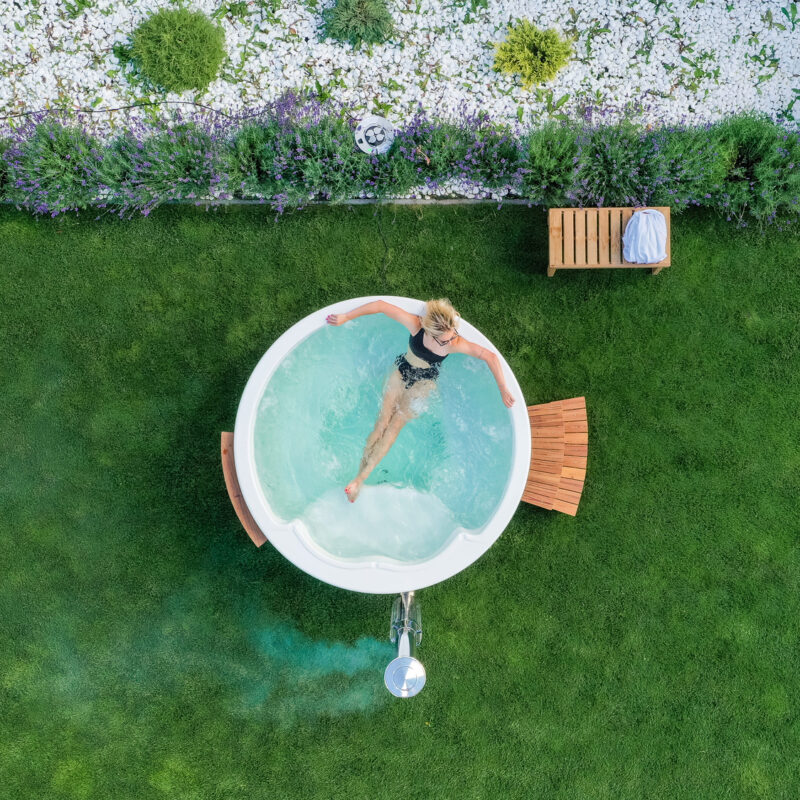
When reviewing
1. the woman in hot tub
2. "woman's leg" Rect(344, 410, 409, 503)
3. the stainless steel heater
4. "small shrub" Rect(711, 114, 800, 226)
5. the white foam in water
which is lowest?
the stainless steel heater

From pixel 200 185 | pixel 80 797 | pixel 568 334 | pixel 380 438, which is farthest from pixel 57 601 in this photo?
pixel 568 334

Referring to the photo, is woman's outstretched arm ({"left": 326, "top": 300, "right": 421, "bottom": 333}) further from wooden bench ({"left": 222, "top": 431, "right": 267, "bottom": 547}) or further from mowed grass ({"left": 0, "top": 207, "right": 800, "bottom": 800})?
wooden bench ({"left": 222, "top": 431, "right": 267, "bottom": 547})

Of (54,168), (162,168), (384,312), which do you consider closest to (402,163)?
(384,312)

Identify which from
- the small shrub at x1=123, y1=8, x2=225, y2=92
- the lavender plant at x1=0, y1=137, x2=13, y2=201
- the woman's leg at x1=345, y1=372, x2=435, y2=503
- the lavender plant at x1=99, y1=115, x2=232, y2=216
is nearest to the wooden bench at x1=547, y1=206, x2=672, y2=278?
the woman's leg at x1=345, y1=372, x2=435, y2=503

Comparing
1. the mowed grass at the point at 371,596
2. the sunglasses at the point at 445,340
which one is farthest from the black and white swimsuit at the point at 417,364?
the mowed grass at the point at 371,596

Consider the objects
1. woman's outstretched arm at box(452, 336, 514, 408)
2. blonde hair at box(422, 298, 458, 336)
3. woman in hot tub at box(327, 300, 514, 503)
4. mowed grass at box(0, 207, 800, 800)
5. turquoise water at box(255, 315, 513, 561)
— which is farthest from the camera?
mowed grass at box(0, 207, 800, 800)

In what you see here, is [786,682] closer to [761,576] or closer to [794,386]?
[761,576]

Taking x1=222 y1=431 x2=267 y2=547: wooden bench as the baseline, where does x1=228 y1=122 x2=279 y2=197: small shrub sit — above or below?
above

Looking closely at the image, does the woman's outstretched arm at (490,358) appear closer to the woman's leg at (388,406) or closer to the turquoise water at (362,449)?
the turquoise water at (362,449)
